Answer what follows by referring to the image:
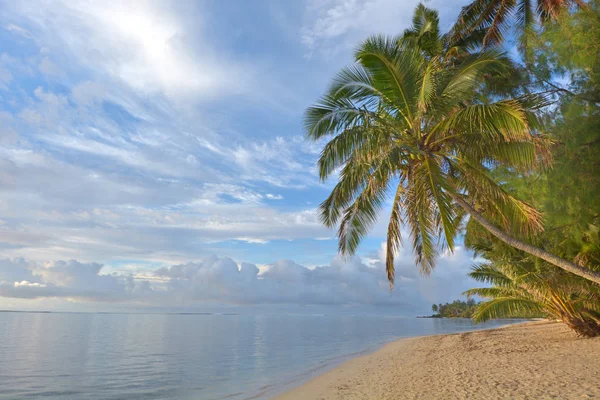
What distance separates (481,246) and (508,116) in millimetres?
11575

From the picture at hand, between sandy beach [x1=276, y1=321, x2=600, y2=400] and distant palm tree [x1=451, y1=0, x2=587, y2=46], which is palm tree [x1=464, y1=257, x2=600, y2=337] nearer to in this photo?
sandy beach [x1=276, y1=321, x2=600, y2=400]

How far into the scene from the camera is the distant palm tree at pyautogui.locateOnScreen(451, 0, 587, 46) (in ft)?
47.0

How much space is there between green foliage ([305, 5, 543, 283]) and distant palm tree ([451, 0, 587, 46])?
4.89 metres

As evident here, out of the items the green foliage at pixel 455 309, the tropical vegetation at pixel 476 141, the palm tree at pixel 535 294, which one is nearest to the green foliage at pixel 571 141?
the tropical vegetation at pixel 476 141

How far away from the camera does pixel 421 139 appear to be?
9719mm

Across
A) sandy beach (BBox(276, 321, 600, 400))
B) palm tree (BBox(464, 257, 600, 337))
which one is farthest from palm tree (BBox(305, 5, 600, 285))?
palm tree (BBox(464, 257, 600, 337))

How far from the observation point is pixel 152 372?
19.5 meters

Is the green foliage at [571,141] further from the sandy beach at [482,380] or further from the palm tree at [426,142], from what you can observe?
the sandy beach at [482,380]

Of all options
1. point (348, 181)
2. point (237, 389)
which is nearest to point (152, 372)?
point (237, 389)

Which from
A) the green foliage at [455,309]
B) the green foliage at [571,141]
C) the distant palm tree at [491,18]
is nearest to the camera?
the green foliage at [571,141]

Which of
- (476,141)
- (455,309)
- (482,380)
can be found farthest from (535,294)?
(455,309)

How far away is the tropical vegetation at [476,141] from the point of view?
8.72 m

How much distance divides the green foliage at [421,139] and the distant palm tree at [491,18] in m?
4.89

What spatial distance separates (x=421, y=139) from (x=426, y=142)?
0.19 metres
